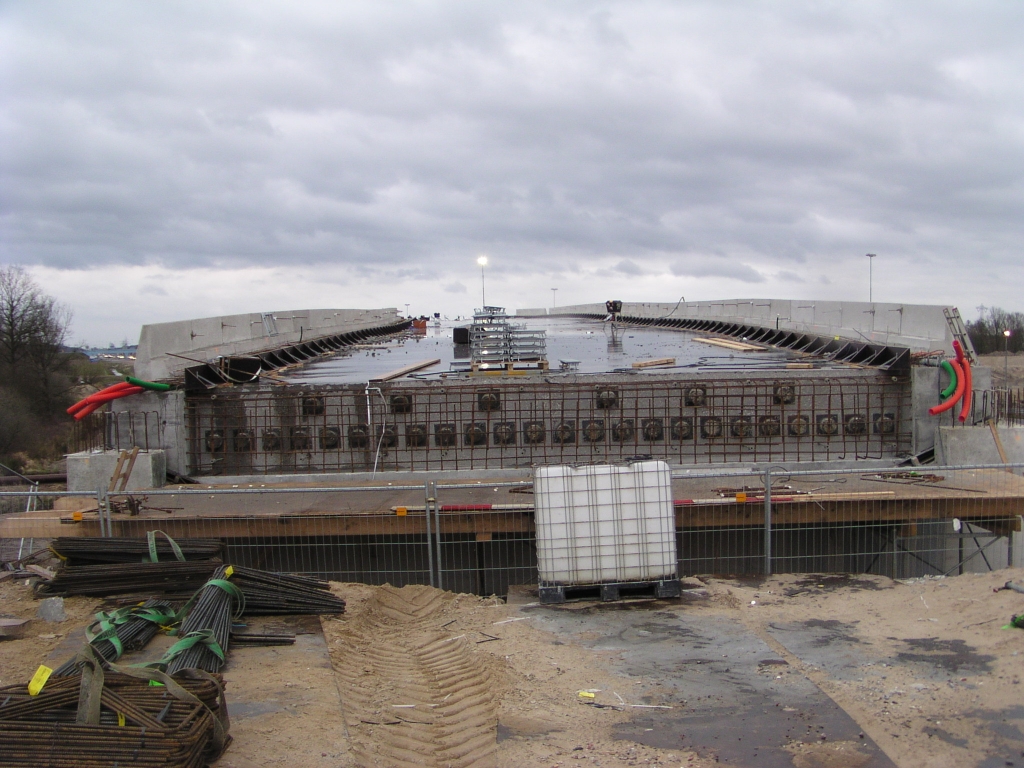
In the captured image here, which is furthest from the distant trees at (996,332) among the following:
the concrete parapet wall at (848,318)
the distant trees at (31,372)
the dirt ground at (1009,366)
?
the distant trees at (31,372)

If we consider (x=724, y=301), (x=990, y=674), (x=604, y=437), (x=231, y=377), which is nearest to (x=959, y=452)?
(x=604, y=437)

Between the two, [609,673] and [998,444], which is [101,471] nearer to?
[609,673]

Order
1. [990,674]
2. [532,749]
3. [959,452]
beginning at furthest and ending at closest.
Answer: [959,452]
[990,674]
[532,749]

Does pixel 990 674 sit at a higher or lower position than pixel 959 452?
lower

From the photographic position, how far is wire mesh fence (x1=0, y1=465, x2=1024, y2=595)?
12.0m

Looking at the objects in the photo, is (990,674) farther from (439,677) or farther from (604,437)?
(604,437)

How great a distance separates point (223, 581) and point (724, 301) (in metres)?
36.7

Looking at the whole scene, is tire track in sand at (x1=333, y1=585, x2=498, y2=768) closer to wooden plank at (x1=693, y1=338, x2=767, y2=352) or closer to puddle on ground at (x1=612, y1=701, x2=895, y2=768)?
puddle on ground at (x1=612, y1=701, x2=895, y2=768)

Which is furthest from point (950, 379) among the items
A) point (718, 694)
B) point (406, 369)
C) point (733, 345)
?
point (733, 345)

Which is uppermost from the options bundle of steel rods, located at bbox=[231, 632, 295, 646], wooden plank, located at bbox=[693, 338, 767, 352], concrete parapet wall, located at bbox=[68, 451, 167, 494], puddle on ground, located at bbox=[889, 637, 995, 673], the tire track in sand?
wooden plank, located at bbox=[693, 338, 767, 352]

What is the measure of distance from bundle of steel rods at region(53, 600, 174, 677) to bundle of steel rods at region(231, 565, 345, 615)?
2.41 ft

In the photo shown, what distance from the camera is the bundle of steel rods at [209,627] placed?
6.96m

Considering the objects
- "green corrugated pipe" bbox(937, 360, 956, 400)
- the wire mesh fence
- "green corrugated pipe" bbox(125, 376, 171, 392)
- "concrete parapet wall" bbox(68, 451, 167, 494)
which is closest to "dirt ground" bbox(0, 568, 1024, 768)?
the wire mesh fence

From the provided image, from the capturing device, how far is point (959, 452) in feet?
50.2
